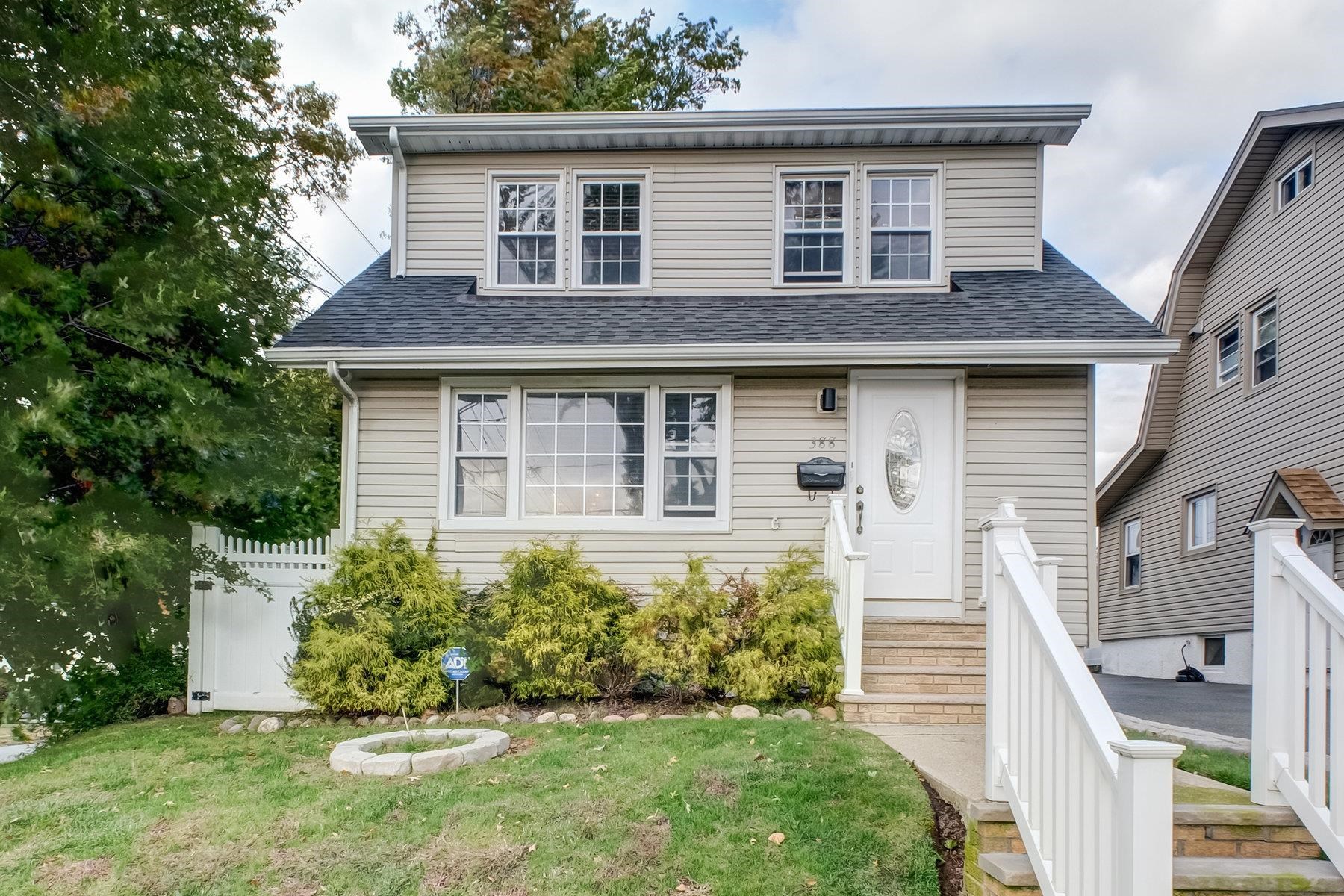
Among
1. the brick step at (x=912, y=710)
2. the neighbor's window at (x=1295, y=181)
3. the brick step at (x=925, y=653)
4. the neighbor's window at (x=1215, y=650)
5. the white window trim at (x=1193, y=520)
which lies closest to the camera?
the brick step at (x=912, y=710)

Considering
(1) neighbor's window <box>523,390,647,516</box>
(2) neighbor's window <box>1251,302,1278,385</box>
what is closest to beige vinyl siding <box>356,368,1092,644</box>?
(1) neighbor's window <box>523,390,647,516</box>

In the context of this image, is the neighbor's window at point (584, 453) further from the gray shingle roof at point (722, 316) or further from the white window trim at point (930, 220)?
the white window trim at point (930, 220)

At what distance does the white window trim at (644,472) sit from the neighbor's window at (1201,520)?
29.4 feet

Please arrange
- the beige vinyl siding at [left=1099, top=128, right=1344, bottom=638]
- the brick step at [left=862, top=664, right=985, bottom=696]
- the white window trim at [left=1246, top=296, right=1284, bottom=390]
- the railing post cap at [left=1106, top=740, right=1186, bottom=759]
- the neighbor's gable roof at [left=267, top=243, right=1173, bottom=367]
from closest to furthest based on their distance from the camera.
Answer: the railing post cap at [left=1106, top=740, right=1186, bottom=759] → the brick step at [left=862, top=664, right=985, bottom=696] → the neighbor's gable roof at [left=267, top=243, right=1173, bottom=367] → the beige vinyl siding at [left=1099, top=128, right=1344, bottom=638] → the white window trim at [left=1246, top=296, right=1284, bottom=390]

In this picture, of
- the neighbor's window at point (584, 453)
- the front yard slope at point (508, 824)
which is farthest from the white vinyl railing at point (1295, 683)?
the neighbor's window at point (584, 453)

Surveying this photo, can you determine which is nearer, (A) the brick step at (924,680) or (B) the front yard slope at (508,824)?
(B) the front yard slope at (508,824)

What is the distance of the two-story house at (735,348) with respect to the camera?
7723 mm

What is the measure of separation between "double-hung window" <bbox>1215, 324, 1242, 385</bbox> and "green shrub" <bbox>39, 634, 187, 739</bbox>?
13.5 meters

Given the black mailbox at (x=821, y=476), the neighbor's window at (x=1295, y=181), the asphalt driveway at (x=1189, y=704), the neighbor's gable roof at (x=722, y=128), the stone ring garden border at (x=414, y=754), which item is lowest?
the asphalt driveway at (x=1189, y=704)

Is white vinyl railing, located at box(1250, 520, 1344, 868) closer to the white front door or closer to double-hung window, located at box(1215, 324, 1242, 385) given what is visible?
the white front door

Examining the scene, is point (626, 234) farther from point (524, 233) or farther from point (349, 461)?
point (349, 461)

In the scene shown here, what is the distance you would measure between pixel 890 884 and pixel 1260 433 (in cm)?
1108

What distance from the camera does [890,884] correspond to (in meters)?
3.62

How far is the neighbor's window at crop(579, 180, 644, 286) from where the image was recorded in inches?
355
